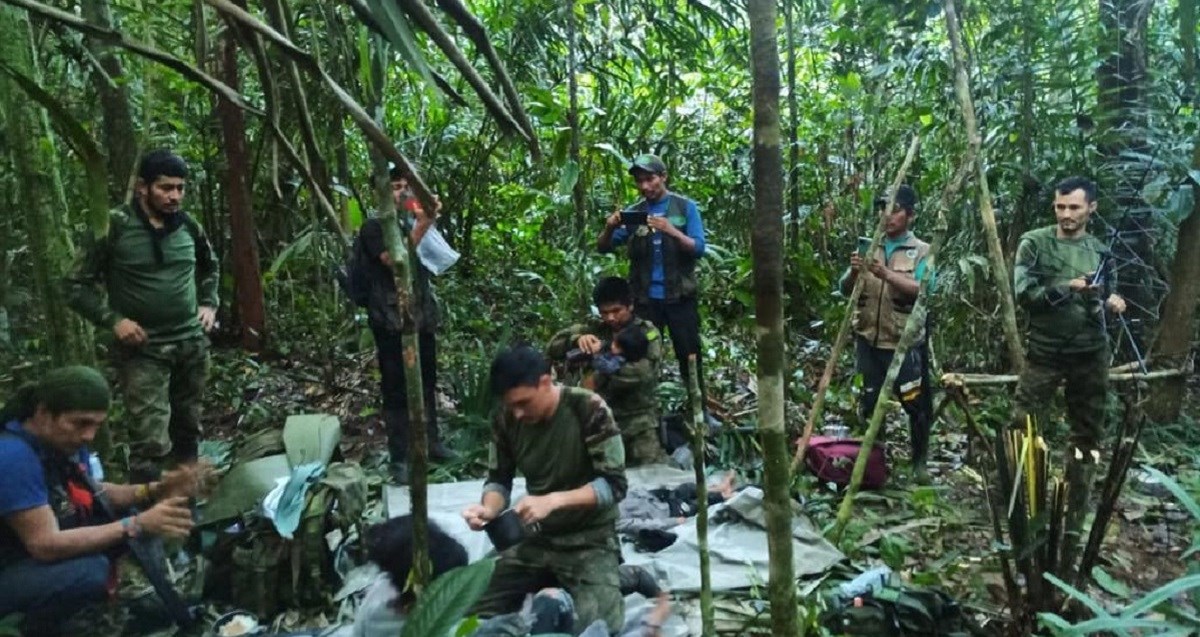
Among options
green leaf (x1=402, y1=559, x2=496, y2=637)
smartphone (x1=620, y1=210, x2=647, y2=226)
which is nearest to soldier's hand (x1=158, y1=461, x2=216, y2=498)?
green leaf (x1=402, y1=559, x2=496, y2=637)

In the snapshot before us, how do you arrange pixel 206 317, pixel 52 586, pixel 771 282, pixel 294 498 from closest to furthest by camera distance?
A: pixel 771 282 < pixel 52 586 < pixel 294 498 < pixel 206 317

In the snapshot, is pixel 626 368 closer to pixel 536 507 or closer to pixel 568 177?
pixel 568 177

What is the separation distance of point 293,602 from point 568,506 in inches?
50.2

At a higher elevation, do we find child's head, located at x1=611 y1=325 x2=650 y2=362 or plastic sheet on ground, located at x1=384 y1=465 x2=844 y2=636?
child's head, located at x1=611 y1=325 x2=650 y2=362

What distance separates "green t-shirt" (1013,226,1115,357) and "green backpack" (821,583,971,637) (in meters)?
1.93

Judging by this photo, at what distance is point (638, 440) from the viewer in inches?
199

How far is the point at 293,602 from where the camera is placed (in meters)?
3.49

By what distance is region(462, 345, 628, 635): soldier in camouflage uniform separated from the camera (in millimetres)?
3074

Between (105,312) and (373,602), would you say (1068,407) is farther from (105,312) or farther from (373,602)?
(105,312)

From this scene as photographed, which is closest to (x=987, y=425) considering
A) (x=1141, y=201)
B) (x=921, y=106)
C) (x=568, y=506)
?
(x=1141, y=201)

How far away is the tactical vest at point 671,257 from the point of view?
5160mm

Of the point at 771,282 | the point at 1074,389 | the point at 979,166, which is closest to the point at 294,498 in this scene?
the point at 771,282

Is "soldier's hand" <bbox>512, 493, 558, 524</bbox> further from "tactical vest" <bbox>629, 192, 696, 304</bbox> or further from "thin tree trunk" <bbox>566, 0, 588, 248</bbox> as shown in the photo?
"thin tree trunk" <bbox>566, 0, 588, 248</bbox>

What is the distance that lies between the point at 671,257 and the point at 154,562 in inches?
122
